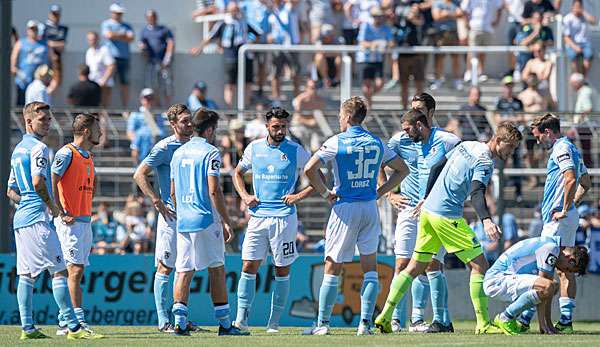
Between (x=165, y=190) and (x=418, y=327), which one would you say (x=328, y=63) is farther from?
(x=418, y=327)

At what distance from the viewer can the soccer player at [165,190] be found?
50.0 ft

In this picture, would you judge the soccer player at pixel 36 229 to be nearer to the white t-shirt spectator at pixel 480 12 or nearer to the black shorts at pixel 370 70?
the black shorts at pixel 370 70

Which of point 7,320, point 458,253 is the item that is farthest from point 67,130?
point 458,253

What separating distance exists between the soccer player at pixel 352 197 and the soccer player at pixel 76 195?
91.2 inches

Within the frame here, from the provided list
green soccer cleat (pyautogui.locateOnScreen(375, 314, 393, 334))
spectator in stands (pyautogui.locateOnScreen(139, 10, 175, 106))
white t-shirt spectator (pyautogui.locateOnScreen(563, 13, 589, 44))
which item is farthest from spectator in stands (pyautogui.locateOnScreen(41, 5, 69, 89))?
green soccer cleat (pyautogui.locateOnScreen(375, 314, 393, 334))

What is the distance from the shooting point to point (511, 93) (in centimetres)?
2431

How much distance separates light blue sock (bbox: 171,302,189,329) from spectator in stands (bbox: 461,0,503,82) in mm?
14133

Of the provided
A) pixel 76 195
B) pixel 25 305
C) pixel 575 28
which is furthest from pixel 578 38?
pixel 25 305

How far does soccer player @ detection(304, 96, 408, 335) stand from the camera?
14.6m

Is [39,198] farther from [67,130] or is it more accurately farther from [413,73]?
[413,73]

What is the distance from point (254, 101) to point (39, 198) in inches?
513

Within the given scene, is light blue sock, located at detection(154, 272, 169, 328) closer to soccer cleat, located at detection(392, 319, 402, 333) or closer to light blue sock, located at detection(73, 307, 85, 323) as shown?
light blue sock, located at detection(73, 307, 85, 323)

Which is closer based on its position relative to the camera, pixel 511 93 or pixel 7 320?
pixel 7 320

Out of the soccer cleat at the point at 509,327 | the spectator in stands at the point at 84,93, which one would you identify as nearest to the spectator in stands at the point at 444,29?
the spectator in stands at the point at 84,93
